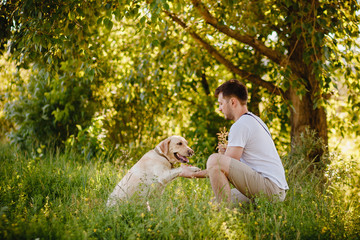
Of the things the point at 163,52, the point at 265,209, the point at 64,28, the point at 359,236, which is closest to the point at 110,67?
the point at 163,52

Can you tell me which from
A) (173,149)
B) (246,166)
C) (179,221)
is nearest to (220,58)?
(173,149)

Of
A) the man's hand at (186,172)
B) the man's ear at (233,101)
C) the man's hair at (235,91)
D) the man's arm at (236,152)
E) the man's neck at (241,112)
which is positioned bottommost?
the man's hand at (186,172)

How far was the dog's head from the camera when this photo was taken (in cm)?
413

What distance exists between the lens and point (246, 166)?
11.0 feet

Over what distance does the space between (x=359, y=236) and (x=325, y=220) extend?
0.94 feet

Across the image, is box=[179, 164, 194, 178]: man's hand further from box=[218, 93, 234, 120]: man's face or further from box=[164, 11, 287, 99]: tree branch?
box=[164, 11, 287, 99]: tree branch

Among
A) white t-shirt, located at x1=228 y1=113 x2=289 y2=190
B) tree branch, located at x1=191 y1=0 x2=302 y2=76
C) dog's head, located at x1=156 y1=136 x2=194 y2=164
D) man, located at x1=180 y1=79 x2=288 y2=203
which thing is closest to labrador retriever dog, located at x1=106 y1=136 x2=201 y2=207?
dog's head, located at x1=156 y1=136 x2=194 y2=164

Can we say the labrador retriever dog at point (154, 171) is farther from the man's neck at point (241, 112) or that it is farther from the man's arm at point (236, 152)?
the man's neck at point (241, 112)

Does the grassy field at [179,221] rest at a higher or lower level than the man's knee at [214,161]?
lower

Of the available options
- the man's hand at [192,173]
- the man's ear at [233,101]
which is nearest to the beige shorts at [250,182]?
the man's hand at [192,173]

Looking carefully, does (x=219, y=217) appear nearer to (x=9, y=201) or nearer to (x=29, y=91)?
(x=9, y=201)

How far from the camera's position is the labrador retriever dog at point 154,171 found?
3660 millimetres

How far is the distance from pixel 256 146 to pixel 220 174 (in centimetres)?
49

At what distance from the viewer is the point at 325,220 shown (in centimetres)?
307
